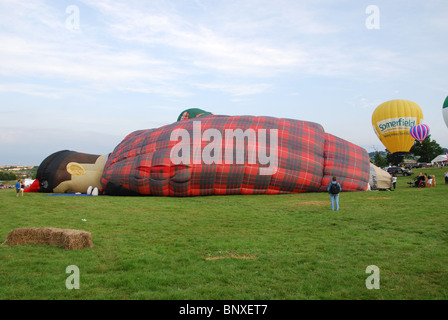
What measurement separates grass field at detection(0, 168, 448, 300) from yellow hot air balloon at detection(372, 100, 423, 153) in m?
28.6

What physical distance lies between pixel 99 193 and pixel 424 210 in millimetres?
15334

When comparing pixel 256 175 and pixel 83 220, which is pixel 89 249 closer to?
pixel 83 220

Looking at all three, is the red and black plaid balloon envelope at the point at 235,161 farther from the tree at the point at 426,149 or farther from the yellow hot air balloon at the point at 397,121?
the tree at the point at 426,149

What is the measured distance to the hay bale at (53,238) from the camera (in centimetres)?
643

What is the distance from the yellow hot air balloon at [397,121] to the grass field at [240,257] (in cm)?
2856

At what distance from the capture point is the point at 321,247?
6.50 metres

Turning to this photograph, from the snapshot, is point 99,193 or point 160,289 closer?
point 160,289

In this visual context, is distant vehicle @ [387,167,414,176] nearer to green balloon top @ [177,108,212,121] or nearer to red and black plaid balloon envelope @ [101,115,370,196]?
red and black plaid balloon envelope @ [101,115,370,196]

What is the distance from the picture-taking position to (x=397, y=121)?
36.5m

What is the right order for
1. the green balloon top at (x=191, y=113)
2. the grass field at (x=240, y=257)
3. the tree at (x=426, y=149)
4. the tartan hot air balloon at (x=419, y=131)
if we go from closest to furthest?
1. the grass field at (x=240, y=257)
2. the green balloon top at (x=191, y=113)
3. the tartan hot air balloon at (x=419, y=131)
4. the tree at (x=426, y=149)

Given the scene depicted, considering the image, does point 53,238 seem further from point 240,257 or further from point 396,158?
point 396,158

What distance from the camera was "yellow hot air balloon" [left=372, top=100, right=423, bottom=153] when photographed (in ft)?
119

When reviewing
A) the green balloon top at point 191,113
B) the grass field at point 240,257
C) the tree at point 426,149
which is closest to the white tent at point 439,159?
the tree at point 426,149
